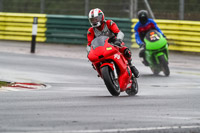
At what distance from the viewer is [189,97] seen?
31.9 ft

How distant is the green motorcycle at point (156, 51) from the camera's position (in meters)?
14.3

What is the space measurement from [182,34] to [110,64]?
36.0ft

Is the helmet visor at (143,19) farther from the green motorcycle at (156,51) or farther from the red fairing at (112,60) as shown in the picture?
the red fairing at (112,60)

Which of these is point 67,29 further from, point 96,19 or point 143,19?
point 96,19

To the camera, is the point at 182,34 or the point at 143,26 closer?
the point at 143,26

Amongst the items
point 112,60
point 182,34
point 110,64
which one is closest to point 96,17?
point 112,60

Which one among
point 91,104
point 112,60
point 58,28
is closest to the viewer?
point 91,104

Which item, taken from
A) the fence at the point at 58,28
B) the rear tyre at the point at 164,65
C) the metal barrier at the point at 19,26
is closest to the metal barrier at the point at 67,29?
the fence at the point at 58,28

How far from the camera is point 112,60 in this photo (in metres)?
9.52

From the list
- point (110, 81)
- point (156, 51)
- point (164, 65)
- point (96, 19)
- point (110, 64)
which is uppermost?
point (96, 19)

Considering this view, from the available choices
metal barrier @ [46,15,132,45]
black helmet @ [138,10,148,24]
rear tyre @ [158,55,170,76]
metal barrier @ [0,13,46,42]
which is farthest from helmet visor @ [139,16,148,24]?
metal barrier @ [0,13,46,42]

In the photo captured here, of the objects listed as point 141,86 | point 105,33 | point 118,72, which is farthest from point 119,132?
point 141,86

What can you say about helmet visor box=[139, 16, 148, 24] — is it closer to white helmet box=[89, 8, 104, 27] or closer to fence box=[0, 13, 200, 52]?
white helmet box=[89, 8, 104, 27]

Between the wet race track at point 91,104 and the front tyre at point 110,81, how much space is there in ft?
0.60
